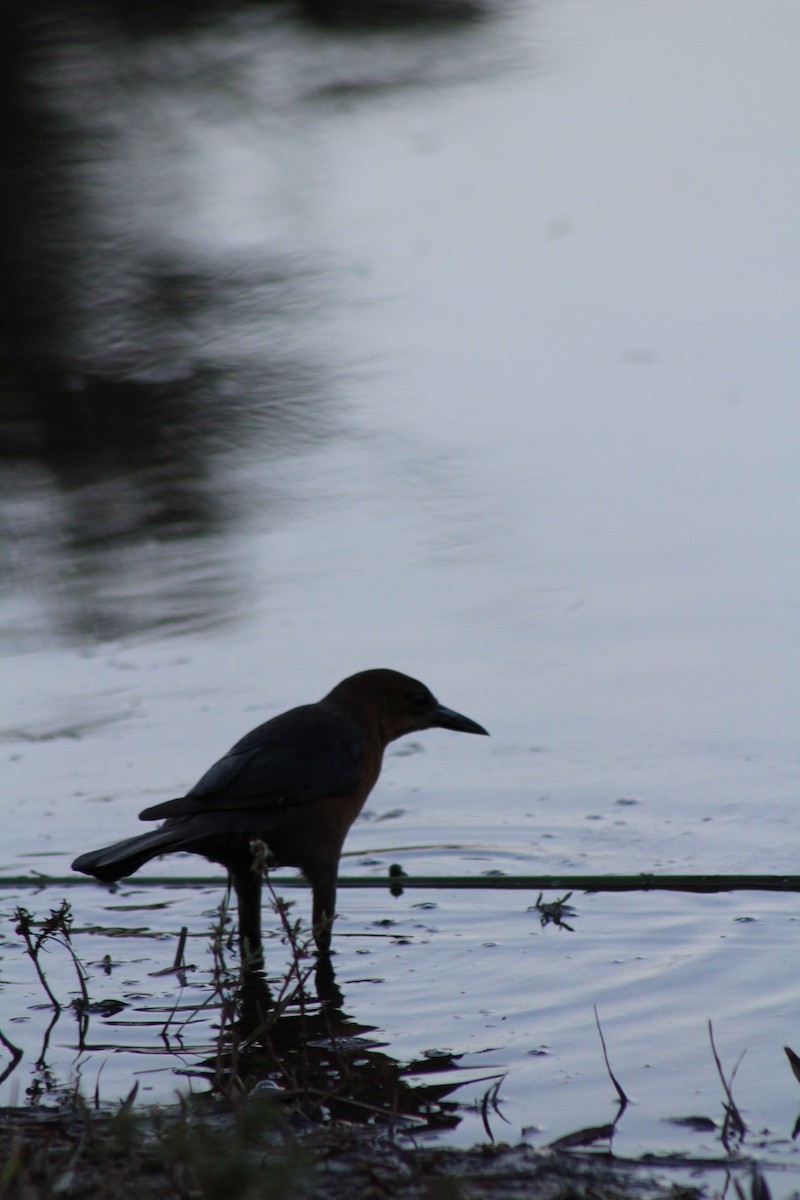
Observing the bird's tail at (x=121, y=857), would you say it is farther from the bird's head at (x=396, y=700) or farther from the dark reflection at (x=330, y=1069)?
the bird's head at (x=396, y=700)

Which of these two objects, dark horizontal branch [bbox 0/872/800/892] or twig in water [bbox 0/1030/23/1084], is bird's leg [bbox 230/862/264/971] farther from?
twig in water [bbox 0/1030/23/1084]

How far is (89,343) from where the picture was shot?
345 inches

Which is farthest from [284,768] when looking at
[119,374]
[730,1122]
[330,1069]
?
[119,374]

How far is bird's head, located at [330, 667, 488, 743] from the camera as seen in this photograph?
5094 mm

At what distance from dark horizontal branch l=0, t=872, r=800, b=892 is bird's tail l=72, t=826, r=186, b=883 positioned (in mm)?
689

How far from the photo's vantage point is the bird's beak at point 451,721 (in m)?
5.14

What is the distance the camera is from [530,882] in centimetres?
460

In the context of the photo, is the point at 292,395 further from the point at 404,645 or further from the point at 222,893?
the point at 222,893

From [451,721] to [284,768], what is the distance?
79cm

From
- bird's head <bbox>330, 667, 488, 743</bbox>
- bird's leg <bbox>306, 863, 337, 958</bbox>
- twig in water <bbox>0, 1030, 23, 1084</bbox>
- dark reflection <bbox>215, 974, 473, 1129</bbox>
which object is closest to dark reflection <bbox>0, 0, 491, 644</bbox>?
bird's head <bbox>330, 667, 488, 743</bbox>

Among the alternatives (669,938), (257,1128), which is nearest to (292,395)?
(669,938)

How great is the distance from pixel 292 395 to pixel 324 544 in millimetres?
1434

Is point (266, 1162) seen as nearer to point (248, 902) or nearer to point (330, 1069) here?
point (330, 1069)

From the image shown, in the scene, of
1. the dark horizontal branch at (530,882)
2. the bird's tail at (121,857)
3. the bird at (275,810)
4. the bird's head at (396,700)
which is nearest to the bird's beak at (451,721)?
the bird's head at (396,700)
